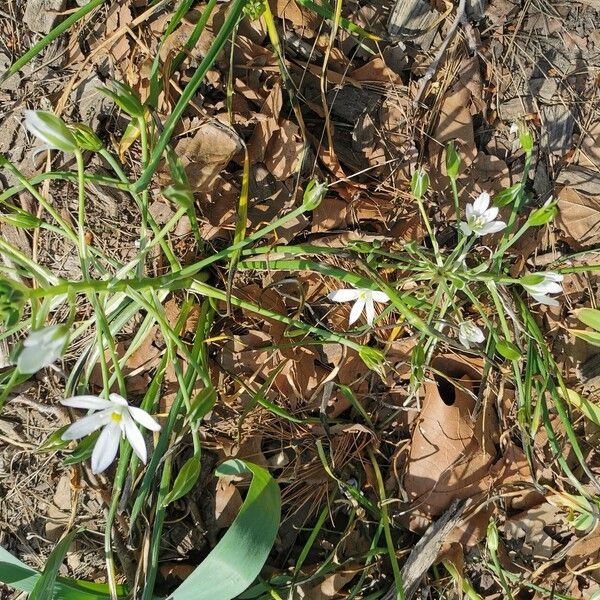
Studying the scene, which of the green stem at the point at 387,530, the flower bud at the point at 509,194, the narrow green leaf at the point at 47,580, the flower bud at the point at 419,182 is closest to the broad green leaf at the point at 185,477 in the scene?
the narrow green leaf at the point at 47,580

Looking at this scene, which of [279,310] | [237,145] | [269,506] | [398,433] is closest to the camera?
[269,506]

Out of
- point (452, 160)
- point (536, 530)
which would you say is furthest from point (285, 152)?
point (536, 530)

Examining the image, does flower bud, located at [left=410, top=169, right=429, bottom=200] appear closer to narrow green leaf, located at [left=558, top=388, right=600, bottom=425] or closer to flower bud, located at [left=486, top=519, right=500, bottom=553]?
narrow green leaf, located at [left=558, top=388, right=600, bottom=425]

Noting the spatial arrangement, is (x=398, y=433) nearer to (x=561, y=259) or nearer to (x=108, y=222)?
(x=561, y=259)

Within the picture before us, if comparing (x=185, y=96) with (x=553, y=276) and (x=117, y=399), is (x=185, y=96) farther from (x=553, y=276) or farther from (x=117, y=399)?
(x=553, y=276)

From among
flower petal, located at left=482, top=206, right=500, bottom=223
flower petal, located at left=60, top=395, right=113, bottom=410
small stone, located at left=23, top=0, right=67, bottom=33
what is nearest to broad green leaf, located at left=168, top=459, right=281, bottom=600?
flower petal, located at left=60, top=395, right=113, bottom=410

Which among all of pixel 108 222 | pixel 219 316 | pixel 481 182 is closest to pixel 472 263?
pixel 481 182
